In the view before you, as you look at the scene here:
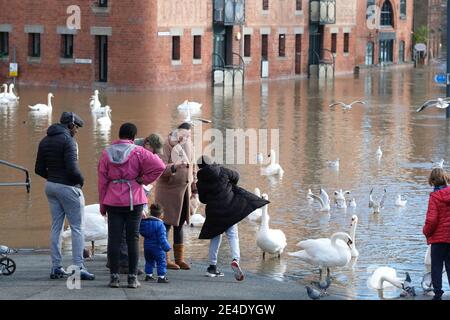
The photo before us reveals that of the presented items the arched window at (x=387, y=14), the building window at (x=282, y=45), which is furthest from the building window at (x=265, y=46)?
the arched window at (x=387, y=14)

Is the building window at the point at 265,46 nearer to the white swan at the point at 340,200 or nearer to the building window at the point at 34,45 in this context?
the building window at the point at 34,45

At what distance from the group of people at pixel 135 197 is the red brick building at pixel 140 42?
3386 cm

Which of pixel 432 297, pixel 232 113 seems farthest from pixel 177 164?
pixel 232 113

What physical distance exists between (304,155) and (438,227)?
15.4 m

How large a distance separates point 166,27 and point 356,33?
21.9 m

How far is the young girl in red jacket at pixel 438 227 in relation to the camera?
1277 centimetres

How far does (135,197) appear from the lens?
1295cm

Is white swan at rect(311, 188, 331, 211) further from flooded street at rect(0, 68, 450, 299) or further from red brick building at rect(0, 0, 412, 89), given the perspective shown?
red brick building at rect(0, 0, 412, 89)

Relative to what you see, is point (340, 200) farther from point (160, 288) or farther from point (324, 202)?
point (160, 288)

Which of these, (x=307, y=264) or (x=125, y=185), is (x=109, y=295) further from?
(x=307, y=264)

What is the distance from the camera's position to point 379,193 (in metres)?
22.4

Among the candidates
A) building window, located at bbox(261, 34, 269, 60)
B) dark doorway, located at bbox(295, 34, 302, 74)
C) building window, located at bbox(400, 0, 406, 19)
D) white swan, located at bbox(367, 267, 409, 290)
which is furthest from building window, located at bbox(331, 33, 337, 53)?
white swan, located at bbox(367, 267, 409, 290)

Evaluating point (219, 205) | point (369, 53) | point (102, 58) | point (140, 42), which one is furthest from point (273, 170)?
point (369, 53)

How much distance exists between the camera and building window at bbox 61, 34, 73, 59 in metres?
50.2
